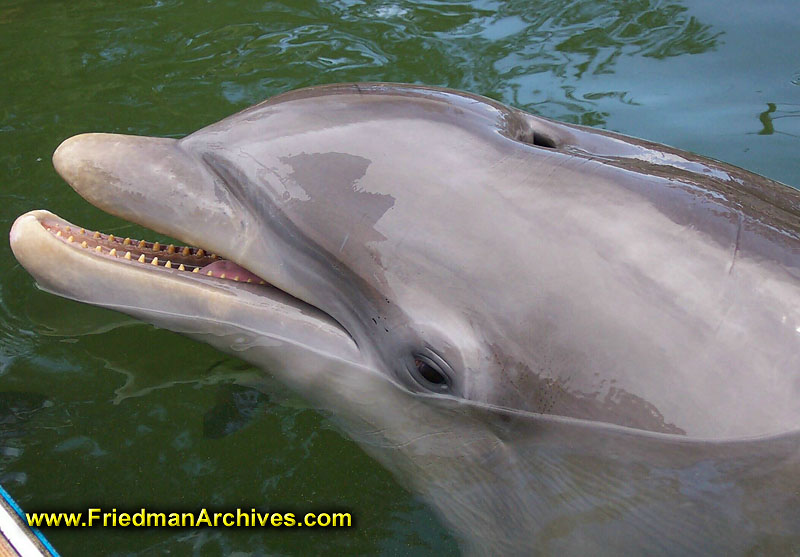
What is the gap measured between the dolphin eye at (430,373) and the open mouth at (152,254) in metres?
0.90

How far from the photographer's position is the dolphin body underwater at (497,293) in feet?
11.9

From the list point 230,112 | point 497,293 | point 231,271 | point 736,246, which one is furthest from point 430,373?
point 230,112

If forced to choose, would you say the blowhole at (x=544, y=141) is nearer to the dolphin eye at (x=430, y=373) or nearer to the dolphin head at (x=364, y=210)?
the dolphin head at (x=364, y=210)

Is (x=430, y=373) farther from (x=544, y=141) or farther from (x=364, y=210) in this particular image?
(x=544, y=141)

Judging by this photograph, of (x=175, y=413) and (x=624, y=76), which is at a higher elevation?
(x=624, y=76)

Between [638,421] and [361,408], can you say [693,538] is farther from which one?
[361,408]

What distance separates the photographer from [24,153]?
752cm

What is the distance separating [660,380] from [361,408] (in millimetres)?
1502

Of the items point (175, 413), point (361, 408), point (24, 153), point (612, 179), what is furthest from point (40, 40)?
point (612, 179)

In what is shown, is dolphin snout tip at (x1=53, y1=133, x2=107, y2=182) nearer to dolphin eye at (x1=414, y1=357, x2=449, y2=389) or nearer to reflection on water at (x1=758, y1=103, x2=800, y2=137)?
dolphin eye at (x1=414, y1=357, x2=449, y2=389)

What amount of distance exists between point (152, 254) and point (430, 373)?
5.24 ft

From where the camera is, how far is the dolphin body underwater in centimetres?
363

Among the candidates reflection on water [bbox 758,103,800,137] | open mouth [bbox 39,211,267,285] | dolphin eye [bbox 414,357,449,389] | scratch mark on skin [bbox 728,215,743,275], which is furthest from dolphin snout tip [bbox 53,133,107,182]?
reflection on water [bbox 758,103,800,137]

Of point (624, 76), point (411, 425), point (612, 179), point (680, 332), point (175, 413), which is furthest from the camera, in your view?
point (624, 76)
